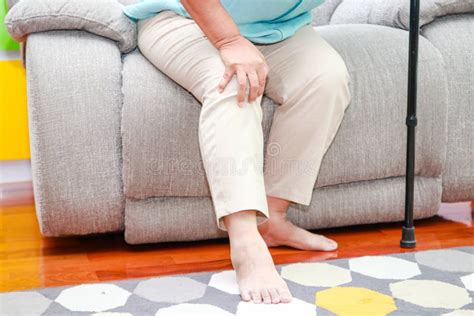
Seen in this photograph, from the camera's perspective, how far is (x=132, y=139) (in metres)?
1.64

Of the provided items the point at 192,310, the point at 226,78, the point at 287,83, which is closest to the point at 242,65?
the point at 226,78

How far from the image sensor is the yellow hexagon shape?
4.30 ft

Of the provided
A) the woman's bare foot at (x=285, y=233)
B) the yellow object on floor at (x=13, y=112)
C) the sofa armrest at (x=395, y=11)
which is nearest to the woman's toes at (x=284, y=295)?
the woman's bare foot at (x=285, y=233)

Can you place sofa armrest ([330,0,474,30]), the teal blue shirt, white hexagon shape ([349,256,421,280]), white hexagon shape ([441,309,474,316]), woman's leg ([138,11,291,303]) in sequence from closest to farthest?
1. white hexagon shape ([441,309,474,316])
2. woman's leg ([138,11,291,303])
3. white hexagon shape ([349,256,421,280])
4. the teal blue shirt
5. sofa armrest ([330,0,474,30])

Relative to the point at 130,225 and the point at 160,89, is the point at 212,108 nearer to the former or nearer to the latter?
the point at 160,89

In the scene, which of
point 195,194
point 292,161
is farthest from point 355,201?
point 195,194

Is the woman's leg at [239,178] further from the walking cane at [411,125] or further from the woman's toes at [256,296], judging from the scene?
the walking cane at [411,125]

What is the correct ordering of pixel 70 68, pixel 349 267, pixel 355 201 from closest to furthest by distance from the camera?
pixel 349 267 → pixel 70 68 → pixel 355 201

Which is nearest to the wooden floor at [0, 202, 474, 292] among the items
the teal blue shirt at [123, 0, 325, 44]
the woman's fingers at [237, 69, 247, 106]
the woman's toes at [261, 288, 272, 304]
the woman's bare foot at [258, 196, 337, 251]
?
the woman's bare foot at [258, 196, 337, 251]

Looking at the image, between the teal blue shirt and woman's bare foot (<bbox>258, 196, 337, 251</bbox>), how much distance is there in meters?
0.38

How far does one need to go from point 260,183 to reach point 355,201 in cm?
47

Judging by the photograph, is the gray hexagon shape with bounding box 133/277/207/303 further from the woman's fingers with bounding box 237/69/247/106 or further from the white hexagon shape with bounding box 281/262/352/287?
the woman's fingers with bounding box 237/69/247/106

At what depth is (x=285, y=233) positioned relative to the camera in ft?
5.61

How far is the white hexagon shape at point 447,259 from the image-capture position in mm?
1553
